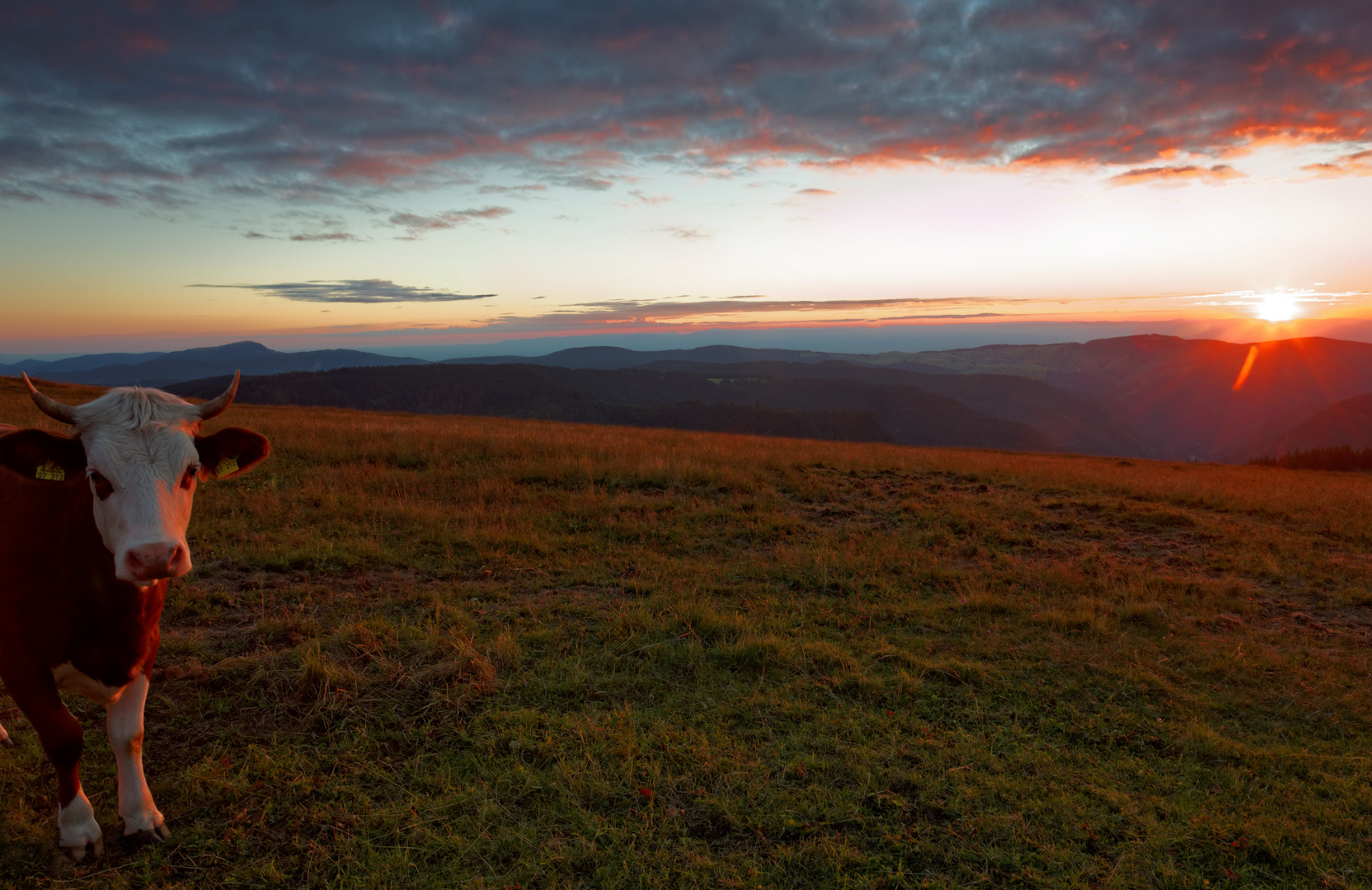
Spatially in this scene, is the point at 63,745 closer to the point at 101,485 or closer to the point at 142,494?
the point at 101,485

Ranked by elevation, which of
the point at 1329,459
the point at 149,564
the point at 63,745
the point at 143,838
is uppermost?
the point at 149,564

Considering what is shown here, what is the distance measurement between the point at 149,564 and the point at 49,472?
44.1 inches

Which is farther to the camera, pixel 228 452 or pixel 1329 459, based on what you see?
pixel 1329 459

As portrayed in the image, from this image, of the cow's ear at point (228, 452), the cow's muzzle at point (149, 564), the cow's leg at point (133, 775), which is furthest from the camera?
the cow's ear at point (228, 452)

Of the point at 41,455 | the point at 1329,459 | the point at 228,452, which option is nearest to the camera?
the point at 41,455

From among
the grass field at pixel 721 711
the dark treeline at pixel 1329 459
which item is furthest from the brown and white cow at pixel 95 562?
the dark treeline at pixel 1329 459

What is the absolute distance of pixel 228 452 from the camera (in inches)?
162

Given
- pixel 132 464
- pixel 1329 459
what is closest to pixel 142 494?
pixel 132 464

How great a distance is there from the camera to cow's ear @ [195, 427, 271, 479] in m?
4.00

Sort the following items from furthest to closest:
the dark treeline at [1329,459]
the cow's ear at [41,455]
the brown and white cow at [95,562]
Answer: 1. the dark treeline at [1329,459]
2. the cow's ear at [41,455]
3. the brown and white cow at [95,562]

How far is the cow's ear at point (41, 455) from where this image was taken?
3.50 m

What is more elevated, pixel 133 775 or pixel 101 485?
pixel 101 485

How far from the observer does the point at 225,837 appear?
3.84 meters

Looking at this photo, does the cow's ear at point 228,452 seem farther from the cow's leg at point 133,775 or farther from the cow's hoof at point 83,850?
the cow's hoof at point 83,850
